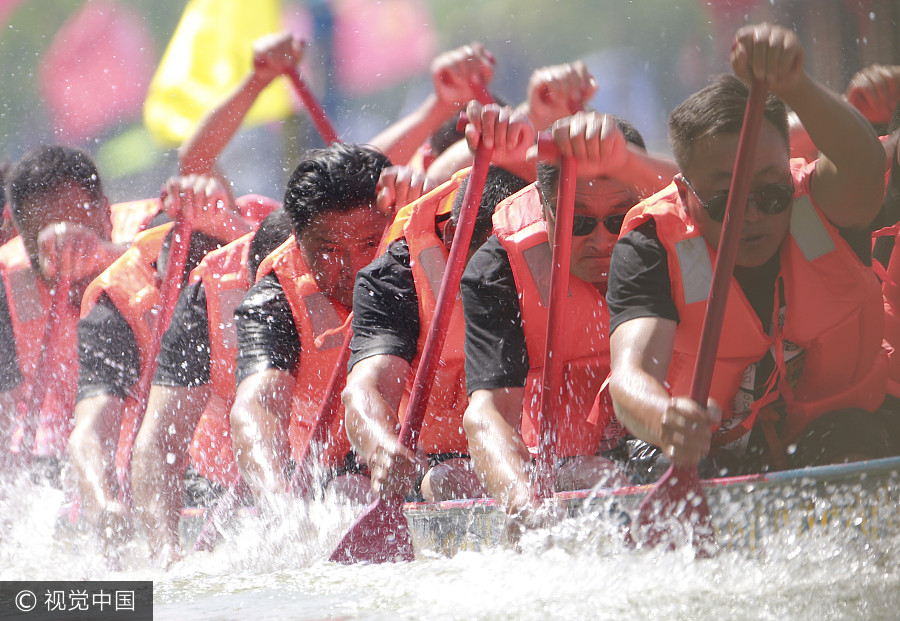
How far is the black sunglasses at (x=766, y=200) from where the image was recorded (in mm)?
1463

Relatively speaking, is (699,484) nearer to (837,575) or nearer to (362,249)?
(837,575)

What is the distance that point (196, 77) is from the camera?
3.54 meters

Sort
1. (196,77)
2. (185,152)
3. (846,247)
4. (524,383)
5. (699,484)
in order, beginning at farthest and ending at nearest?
(196,77)
(185,152)
(524,383)
(846,247)
(699,484)

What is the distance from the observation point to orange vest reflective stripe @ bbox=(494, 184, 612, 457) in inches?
69.4

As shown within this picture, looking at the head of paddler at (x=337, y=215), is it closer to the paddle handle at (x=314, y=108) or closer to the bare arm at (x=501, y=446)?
the paddle handle at (x=314, y=108)

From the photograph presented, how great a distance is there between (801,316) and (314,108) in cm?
149

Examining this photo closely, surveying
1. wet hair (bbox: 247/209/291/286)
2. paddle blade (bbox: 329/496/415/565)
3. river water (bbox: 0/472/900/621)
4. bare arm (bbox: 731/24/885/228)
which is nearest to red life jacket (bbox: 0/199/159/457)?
wet hair (bbox: 247/209/291/286)

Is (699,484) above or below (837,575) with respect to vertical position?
above

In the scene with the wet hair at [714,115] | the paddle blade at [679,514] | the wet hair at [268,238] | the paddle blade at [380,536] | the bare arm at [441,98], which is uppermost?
the bare arm at [441,98]

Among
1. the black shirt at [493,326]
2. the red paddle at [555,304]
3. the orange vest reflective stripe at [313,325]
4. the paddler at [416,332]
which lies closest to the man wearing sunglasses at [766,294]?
the red paddle at [555,304]

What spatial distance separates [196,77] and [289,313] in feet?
4.98

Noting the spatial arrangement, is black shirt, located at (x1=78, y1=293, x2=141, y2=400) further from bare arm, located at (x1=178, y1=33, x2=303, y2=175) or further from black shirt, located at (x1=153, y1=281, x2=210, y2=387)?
bare arm, located at (x1=178, y1=33, x2=303, y2=175)

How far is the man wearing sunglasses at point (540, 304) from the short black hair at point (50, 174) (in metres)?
1.80

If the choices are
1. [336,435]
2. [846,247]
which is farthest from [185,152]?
[846,247]
